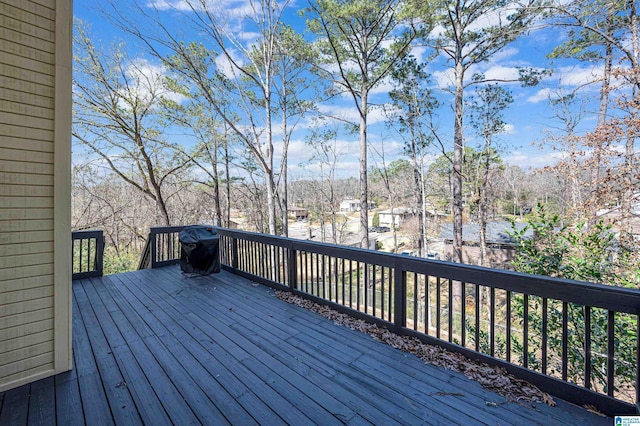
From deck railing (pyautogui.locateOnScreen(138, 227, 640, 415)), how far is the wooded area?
0.92 metres

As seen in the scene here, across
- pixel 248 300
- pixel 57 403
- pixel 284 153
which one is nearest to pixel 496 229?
pixel 284 153

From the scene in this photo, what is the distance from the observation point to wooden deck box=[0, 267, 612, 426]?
65.6 inches

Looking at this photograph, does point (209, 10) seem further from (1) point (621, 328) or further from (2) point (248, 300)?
(1) point (621, 328)

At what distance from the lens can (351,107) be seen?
12.1 m

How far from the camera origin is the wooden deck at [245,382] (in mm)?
1667

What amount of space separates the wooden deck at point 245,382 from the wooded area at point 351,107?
2770mm

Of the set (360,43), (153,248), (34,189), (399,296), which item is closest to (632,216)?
(399,296)

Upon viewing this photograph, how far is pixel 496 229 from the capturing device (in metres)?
15.2

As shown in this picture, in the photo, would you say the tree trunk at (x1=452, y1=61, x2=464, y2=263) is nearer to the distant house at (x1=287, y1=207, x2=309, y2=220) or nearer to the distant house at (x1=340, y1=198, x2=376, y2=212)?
the distant house at (x1=340, y1=198, x2=376, y2=212)

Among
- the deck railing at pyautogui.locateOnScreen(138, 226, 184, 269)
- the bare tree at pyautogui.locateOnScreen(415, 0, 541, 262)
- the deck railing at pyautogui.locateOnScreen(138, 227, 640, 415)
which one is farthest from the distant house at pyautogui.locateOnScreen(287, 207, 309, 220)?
the deck railing at pyautogui.locateOnScreen(138, 227, 640, 415)

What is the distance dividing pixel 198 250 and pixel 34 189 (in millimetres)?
2965

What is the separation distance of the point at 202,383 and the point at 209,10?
29.5 ft

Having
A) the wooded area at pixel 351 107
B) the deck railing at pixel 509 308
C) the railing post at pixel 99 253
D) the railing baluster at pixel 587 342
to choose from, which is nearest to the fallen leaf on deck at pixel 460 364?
the deck railing at pixel 509 308

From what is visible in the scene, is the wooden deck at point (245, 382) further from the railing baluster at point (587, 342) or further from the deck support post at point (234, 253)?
the deck support post at point (234, 253)
